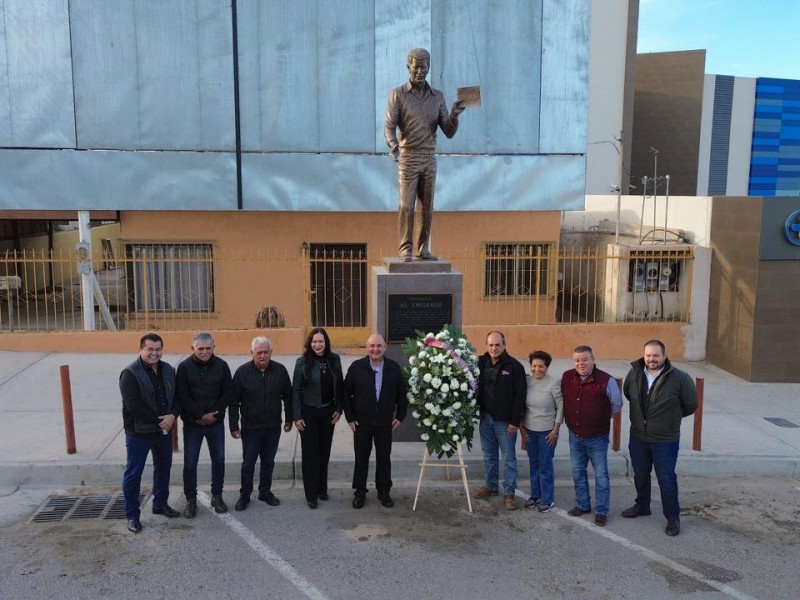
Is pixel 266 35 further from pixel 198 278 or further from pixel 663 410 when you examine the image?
pixel 663 410

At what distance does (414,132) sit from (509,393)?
10.3 feet

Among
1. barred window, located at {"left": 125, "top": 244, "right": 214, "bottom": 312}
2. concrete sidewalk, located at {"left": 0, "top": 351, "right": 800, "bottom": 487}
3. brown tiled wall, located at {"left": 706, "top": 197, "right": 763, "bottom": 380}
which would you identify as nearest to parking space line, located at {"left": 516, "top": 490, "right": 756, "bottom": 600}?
concrete sidewalk, located at {"left": 0, "top": 351, "right": 800, "bottom": 487}

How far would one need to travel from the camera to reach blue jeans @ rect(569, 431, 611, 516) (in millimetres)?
6016

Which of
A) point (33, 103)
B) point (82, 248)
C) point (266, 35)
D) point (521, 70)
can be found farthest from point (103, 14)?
point (521, 70)

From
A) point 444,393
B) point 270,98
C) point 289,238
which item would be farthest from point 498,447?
point 270,98

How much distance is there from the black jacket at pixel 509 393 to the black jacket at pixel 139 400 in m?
2.74

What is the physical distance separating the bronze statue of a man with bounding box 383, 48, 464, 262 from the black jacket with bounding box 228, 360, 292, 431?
2.46 metres

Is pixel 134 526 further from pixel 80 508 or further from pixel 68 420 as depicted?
pixel 68 420

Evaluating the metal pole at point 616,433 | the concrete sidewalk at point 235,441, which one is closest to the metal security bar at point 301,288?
the concrete sidewalk at point 235,441

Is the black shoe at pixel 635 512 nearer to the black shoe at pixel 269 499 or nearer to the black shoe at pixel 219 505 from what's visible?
the black shoe at pixel 269 499

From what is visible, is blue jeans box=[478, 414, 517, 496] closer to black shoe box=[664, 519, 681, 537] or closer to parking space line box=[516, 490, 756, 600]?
parking space line box=[516, 490, 756, 600]

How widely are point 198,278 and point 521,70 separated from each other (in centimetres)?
705

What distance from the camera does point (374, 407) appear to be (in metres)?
6.24

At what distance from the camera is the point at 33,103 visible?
1238 centimetres
